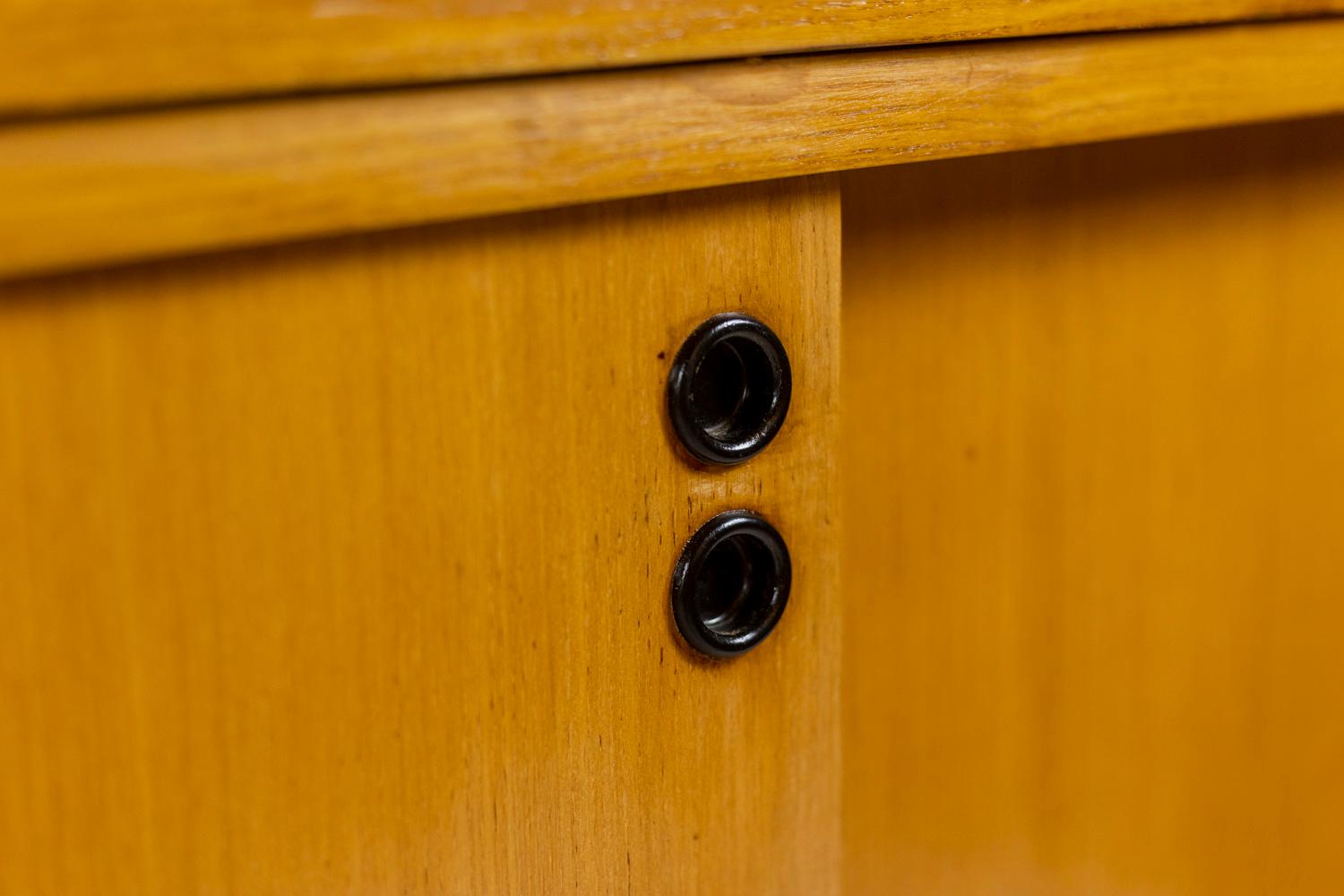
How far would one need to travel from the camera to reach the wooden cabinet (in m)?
0.22

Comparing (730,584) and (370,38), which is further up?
(370,38)

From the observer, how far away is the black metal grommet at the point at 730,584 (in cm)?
29

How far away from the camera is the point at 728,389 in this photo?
30 cm

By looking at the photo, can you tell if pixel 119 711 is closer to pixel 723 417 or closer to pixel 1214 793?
pixel 723 417

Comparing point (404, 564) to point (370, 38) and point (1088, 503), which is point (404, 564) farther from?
point (1088, 503)

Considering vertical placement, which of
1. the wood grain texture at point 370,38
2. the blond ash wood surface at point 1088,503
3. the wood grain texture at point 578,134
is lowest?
the blond ash wood surface at point 1088,503

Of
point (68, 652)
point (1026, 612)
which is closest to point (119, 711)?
point (68, 652)

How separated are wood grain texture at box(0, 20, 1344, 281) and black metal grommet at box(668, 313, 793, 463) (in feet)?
0.11

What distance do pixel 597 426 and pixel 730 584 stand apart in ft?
0.18

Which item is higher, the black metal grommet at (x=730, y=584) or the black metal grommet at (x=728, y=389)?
the black metal grommet at (x=728, y=389)

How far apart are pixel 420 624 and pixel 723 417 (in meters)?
0.08

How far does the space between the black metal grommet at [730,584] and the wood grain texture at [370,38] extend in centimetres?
10

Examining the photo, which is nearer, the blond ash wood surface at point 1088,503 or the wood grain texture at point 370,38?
the wood grain texture at point 370,38

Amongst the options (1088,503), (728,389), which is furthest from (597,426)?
(1088,503)
